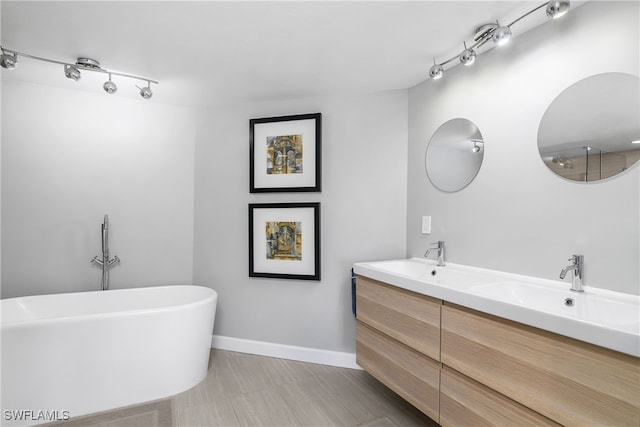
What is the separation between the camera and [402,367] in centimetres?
197

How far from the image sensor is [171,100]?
10.2 ft

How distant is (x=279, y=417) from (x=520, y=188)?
2080mm

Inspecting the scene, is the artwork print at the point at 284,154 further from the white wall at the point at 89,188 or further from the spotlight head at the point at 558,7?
the spotlight head at the point at 558,7

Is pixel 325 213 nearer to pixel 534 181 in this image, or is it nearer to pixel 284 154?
pixel 284 154

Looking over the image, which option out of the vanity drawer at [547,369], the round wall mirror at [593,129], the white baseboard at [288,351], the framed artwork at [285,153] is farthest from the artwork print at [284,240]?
the round wall mirror at [593,129]

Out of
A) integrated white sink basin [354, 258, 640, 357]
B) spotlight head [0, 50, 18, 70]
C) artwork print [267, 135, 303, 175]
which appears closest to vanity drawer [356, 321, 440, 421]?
integrated white sink basin [354, 258, 640, 357]

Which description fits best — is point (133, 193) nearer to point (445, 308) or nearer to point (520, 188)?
point (445, 308)

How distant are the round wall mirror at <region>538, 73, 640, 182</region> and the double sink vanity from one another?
1.97 feet

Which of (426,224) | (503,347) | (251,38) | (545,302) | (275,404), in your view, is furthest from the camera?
(426,224)

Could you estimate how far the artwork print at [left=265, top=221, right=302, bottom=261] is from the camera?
2975 mm

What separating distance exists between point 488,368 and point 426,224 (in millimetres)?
1260

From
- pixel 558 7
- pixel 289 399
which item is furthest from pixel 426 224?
pixel 289 399

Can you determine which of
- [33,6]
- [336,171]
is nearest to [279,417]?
[336,171]

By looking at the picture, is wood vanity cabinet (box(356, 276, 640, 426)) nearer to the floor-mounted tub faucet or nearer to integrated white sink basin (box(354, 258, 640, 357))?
integrated white sink basin (box(354, 258, 640, 357))
